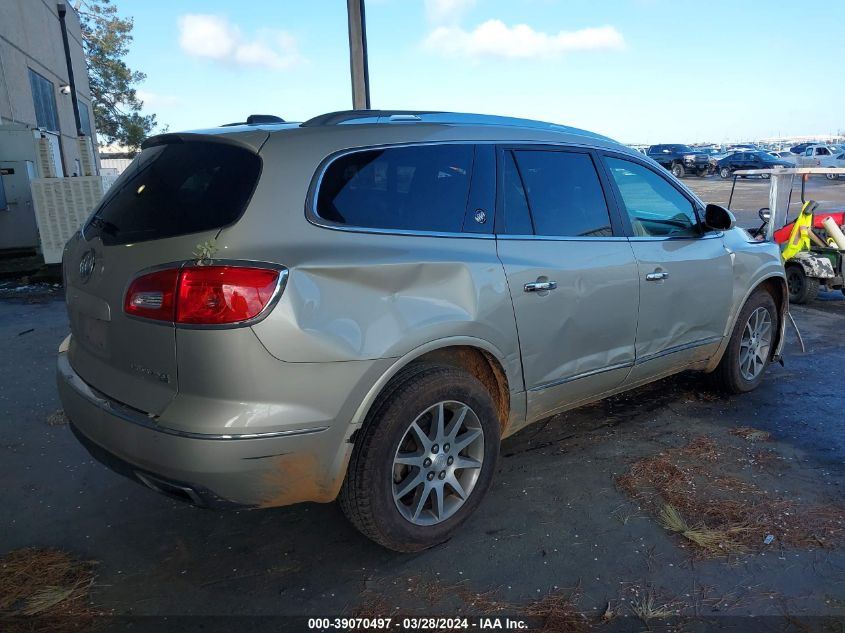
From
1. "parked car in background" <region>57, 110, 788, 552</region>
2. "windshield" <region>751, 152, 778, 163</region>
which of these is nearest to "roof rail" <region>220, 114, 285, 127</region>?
"parked car in background" <region>57, 110, 788, 552</region>

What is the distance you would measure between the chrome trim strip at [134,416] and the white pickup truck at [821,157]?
42362 mm

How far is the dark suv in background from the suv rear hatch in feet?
137

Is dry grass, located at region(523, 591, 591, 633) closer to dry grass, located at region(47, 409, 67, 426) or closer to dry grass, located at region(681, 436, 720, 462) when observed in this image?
dry grass, located at region(681, 436, 720, 462)

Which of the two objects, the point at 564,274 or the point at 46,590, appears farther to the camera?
the point at 564,274

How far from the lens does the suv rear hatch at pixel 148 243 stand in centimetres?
241

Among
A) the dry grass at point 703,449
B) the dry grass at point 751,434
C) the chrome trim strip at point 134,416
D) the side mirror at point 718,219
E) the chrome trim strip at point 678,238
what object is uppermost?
the side mirror at point 718,219

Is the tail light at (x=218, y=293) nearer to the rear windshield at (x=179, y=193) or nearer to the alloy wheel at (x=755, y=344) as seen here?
the rear windshield at (x=179, y=193)

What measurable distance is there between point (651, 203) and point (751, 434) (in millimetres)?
1554

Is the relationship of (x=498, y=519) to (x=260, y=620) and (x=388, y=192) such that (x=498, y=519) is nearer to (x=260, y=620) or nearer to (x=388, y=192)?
(x=260, y=620)

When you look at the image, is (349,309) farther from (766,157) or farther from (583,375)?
(766,157)

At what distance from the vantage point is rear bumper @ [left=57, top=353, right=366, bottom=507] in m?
2.32

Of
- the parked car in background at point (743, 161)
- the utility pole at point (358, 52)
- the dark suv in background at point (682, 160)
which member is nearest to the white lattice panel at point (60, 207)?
the utility pole at point (358, 52)

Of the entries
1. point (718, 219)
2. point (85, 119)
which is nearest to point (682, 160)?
point (85, 119)

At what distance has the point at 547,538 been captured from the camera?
300cm
